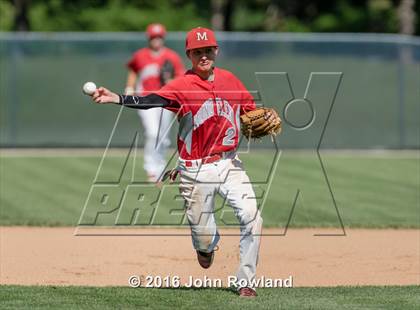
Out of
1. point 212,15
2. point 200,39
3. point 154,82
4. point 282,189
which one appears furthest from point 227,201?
point 212,15

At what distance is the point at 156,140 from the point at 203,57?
26.3 ft

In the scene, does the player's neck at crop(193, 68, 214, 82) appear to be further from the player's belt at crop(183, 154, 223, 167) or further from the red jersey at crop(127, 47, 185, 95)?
the red jersey at crop(127, 47, 185, 95)

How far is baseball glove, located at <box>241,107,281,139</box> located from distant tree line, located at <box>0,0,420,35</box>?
30.6m

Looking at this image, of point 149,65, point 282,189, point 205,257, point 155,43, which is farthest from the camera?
point 149,65

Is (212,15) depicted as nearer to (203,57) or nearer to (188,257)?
(188,257)

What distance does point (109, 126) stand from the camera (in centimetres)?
2273

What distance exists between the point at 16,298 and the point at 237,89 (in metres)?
2.38

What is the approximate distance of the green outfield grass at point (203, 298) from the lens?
7297 millimetres

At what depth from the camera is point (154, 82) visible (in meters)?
16.5

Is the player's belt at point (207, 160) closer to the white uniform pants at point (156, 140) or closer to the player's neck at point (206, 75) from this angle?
the player's neck at point (206, 75)

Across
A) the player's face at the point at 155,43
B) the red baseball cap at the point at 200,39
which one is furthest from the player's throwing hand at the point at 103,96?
the player's face at the point at 155,43

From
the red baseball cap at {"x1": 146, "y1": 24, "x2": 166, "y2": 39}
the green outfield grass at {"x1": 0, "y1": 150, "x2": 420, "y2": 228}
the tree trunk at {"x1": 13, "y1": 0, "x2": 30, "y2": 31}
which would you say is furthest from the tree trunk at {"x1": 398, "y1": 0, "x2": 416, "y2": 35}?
the red baseball cap at {"x1": 146, "y1": 24, "x2": 166, "y2": 39}

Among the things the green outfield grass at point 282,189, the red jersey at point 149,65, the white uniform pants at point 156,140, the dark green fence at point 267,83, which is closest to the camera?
the green outfield grass at point 282,189

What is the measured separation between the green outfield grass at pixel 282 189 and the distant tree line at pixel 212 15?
19.4 m
